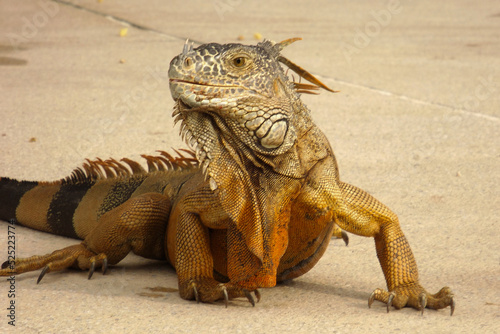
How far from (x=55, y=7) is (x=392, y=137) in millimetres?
9118

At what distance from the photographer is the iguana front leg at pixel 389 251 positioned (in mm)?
3330

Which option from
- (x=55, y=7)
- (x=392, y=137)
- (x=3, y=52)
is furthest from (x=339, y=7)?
(x=392, y=137)

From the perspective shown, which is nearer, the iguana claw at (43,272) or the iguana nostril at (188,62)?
the iguana nostril at (188,62)

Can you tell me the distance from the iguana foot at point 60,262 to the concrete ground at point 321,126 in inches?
2.3

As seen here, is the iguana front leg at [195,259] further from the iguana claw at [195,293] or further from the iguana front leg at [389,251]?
the iguana front leg at [389,251]

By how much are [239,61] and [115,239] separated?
1.34 metres

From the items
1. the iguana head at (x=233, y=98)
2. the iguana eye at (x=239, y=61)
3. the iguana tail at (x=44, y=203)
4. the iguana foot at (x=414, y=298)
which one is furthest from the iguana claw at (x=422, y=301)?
the iguana tail at (x=44, y=203)

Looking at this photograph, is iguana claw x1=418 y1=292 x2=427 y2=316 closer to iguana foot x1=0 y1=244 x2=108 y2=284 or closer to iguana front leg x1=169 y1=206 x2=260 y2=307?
iguana front leg x1=169 y1=206 x2=260 y2=307

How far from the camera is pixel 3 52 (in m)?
10.0

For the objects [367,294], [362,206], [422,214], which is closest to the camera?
[362,206]

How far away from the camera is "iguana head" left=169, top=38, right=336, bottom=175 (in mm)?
2953

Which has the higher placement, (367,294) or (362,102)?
(362,102)

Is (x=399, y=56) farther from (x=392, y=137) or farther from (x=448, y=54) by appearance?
(x=392, y=137)

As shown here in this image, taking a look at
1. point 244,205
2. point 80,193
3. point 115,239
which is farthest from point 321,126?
point 244,205
